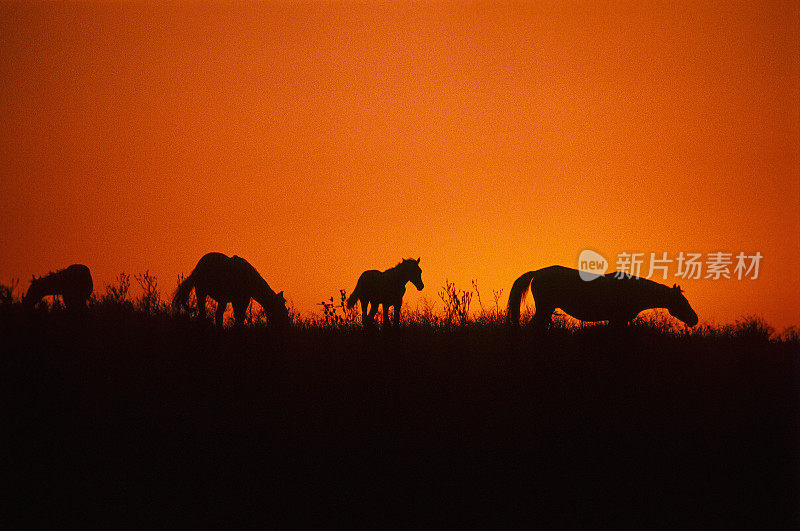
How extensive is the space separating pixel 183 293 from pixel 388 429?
5.10 meters

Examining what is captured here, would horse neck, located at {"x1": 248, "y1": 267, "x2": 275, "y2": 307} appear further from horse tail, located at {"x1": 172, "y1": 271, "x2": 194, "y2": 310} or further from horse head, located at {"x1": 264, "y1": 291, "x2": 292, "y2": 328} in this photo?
horse tail, located at {"x1": 172, "y1": 271, "x2": 194, "y2": 310}

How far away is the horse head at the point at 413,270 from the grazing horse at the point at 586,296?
143 cm

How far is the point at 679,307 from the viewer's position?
390 inches

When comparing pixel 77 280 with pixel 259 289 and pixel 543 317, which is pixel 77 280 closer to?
pixel 259 289

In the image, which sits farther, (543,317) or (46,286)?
(46,286)

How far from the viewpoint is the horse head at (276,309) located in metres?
9.49

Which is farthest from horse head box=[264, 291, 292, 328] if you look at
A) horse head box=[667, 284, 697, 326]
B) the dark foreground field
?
horse head box=[667, 284, 697, 326]

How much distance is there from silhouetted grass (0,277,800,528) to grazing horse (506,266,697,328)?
1.23 metres

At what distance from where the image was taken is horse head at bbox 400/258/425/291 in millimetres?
9664

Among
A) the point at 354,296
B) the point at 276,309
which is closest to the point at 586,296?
the point at 354,296

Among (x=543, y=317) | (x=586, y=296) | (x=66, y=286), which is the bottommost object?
(x=543, y=317)

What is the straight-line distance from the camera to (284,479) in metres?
4.96

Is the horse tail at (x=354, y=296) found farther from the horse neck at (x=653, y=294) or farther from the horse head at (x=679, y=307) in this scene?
the horse head at (x=679, y=307)

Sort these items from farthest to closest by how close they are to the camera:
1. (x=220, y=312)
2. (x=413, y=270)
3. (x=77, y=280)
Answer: (x=77, y=280) → (x=413, y=270) → (x=220, y=312)
